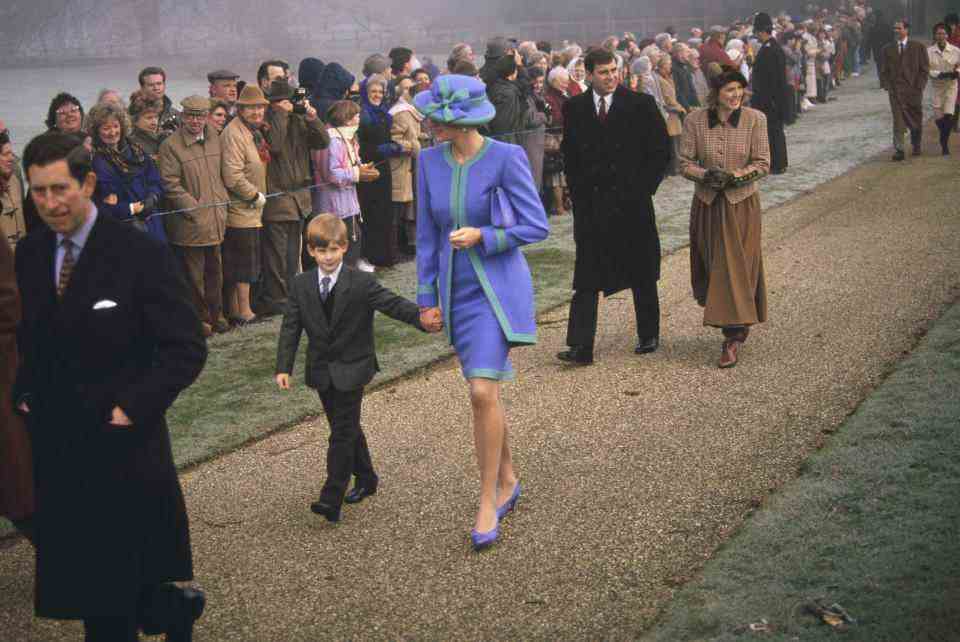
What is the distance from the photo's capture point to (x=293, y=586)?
5.34m

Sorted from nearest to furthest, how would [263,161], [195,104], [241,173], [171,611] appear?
[171,611], [195,104], [241,173], [263,161]

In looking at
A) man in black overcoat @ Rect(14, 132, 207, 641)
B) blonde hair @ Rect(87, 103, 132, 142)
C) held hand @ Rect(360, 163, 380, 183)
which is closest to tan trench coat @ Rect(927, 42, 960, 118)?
held hand @ Rect(360, 163, 380, 183)

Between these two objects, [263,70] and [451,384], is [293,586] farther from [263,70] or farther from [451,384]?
[263,70]

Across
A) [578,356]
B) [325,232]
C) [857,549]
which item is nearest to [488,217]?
[325,232]

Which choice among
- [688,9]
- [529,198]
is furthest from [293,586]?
[688,9]

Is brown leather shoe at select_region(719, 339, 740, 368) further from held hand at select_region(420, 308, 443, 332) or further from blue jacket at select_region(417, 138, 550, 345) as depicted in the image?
held hand at select_region(420, 308, 443, 332)

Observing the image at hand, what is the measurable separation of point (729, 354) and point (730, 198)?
0.99 m

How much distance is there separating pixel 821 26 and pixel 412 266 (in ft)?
82.1

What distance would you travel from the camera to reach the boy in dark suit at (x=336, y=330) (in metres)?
6.02

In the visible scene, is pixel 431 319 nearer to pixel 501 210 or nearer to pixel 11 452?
pixel 501 210

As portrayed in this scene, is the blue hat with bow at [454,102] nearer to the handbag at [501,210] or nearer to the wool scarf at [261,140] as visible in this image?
the handbag at [501,210]

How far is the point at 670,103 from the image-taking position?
19.3m

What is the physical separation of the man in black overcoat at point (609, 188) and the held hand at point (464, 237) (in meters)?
3.16

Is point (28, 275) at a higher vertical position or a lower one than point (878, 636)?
higher
